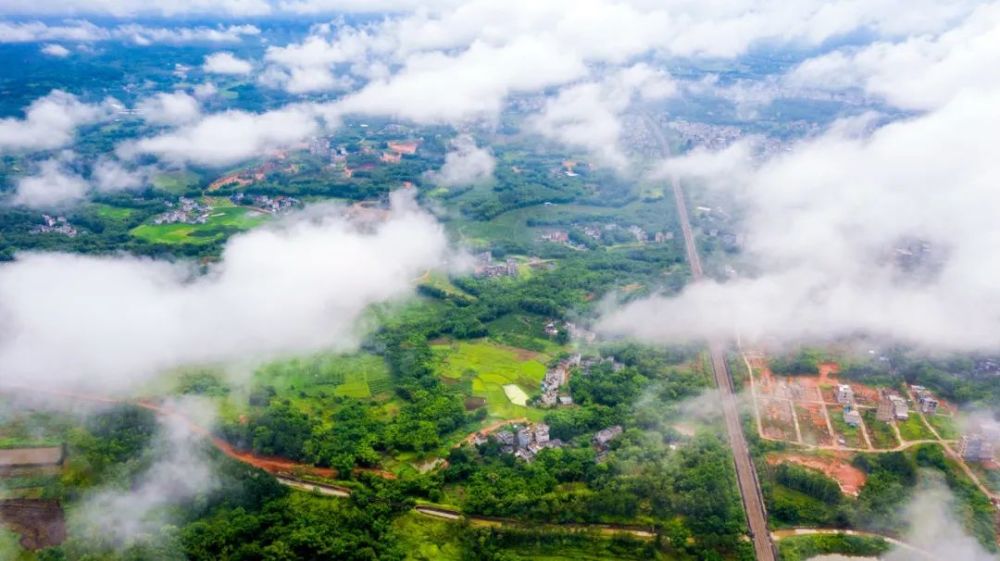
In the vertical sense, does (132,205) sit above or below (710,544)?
above

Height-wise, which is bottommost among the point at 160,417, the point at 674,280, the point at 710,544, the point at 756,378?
the point at 710,544

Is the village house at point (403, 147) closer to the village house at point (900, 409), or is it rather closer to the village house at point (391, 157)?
the village house at point (391, 157)

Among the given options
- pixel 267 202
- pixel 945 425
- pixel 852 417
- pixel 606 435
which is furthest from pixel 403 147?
pixel 945 425

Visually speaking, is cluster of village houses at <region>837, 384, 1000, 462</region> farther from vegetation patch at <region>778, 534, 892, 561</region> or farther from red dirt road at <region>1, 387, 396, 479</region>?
red dirt road at <region>1, 387, 396, 479</region>

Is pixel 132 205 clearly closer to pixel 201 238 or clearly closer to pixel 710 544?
pixel 201 238

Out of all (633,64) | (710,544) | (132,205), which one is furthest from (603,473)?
(633,64)

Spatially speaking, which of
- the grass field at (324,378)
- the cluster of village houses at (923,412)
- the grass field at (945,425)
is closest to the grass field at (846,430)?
the cluster of village houses at (923,412)
